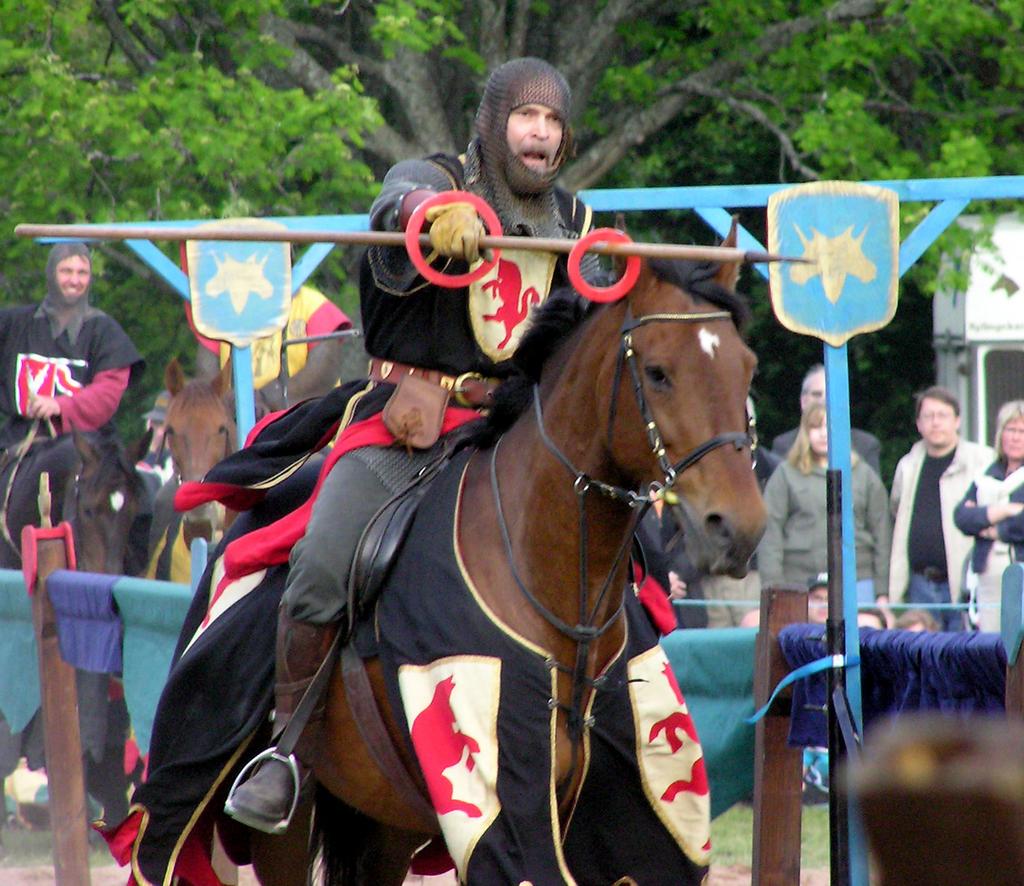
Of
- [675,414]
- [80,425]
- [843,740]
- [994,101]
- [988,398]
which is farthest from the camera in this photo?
[994,101]

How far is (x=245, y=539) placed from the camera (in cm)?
399

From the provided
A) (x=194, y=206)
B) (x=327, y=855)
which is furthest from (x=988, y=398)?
(x=327, y=855)

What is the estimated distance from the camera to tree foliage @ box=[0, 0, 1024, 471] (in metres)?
11.9

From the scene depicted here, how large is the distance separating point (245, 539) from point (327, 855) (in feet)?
2.80

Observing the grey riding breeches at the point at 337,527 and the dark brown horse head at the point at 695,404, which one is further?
the grey riding breeches at the point at 337,527

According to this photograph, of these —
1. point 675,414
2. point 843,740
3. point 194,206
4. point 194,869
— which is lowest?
point 194,869

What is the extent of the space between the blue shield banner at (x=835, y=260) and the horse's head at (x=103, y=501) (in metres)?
4.89

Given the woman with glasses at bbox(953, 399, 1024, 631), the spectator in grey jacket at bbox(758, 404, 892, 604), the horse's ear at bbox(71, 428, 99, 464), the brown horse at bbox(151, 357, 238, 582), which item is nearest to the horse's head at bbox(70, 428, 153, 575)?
the horse's ear at bbox(71, 428, 99, 464)

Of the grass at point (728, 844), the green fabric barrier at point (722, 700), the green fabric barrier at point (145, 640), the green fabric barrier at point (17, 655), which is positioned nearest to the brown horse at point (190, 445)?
the green fabric barrier at point (17, 655)

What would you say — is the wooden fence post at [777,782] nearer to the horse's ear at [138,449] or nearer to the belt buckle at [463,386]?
the belt buckle at [463,386]

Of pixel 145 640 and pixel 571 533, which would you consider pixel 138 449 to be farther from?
pixel 571 533

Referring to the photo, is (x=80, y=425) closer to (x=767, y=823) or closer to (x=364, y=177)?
(x=364, y=177)

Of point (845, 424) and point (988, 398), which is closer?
point (845, 424)

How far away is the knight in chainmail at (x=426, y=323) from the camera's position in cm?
363
